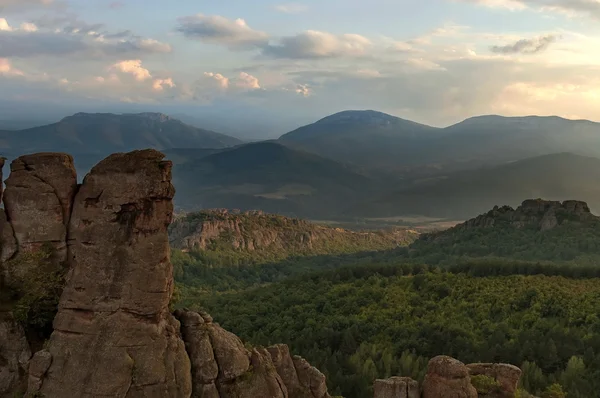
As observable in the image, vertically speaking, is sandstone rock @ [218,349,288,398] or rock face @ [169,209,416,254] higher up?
sandstone rock @ [218,349,288,398]

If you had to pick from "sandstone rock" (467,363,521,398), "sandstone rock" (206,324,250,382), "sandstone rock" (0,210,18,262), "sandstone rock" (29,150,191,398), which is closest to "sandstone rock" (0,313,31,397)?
"sandstone rock" (29,150,191,398)

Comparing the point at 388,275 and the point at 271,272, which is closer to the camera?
the point at 388,275

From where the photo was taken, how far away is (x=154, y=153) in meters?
27.7

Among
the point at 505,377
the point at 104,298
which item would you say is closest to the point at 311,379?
the point at 505,377

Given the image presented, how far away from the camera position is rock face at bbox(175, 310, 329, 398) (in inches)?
1078

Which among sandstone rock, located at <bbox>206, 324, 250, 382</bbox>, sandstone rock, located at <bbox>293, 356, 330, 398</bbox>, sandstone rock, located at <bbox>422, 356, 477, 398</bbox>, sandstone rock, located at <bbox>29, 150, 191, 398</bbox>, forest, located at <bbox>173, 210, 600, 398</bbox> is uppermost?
sandstone rock, located at <bbox>29, 150, 191, 398</bbox>

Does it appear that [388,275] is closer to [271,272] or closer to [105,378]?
[271,272]

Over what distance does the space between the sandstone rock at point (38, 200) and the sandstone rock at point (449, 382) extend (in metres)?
22.2

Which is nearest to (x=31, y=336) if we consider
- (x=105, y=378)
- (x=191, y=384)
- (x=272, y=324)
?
(x=105, y=378)

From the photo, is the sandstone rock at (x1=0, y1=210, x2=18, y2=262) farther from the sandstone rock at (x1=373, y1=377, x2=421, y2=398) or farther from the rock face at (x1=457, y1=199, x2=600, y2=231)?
the rock face at (x1=457, y1=199, x2=600, y2=231)

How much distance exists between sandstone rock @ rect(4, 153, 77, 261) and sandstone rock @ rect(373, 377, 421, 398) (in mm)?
19780

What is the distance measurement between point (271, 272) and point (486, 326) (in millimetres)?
88075

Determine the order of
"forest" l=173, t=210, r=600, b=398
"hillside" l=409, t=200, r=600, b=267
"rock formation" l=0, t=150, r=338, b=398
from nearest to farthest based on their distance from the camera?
"rock formation" l=0, t=150, r=338, b=398 < "forest" l=173, t=210, r=600, b=398 < "hillside" l=409, t=200, r=600, b=267

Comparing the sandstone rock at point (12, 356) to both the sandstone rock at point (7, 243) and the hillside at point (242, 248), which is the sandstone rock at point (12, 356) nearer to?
the sandstone rock at point (7, 243)
